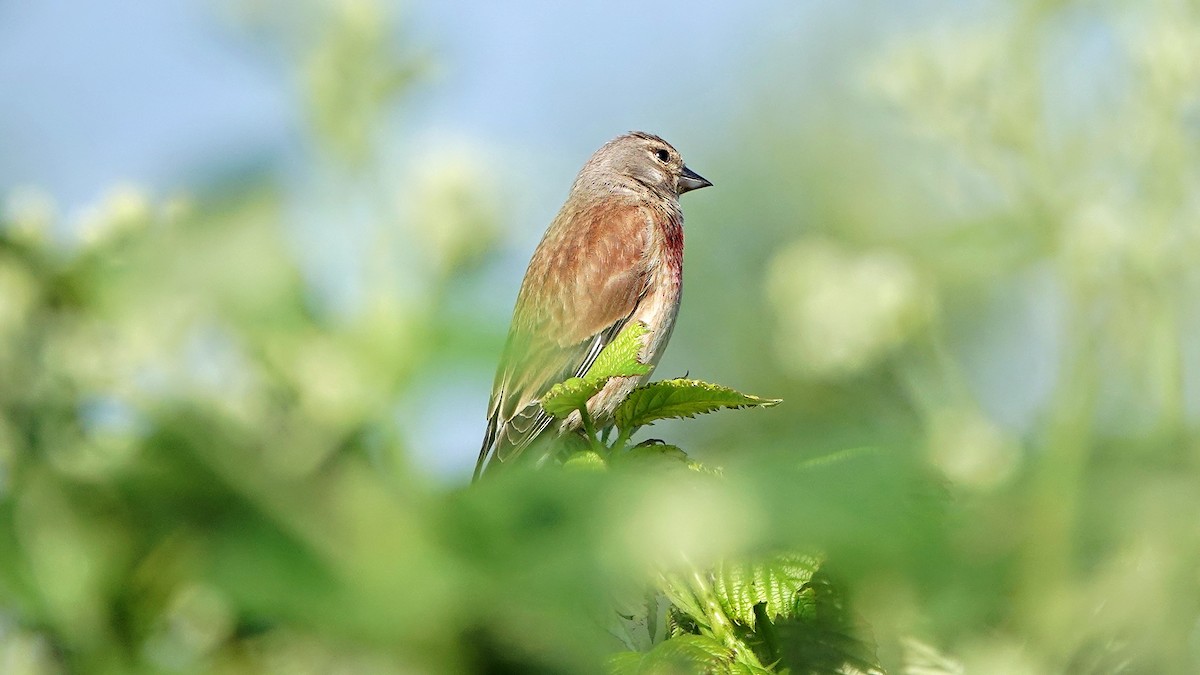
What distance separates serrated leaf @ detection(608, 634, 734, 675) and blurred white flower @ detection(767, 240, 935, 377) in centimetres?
140

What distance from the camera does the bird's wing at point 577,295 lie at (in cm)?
439

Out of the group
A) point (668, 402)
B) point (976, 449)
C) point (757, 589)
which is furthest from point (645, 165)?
point (757, 589)

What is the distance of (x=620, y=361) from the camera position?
169 cm

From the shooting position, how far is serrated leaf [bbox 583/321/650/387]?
5.17ft

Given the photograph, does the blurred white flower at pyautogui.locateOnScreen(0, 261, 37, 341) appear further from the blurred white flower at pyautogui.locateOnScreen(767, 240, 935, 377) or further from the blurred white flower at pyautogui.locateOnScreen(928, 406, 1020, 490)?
the blurred white flower at pyautogui.locateOnScreen(767, 240, 935, 377)

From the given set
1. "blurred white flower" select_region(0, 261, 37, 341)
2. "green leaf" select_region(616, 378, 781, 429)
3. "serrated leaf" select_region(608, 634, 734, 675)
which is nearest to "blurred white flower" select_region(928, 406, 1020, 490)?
"green leaf" select_region(616, 378, 781, 429)

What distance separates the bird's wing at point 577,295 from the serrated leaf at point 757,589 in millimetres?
2688

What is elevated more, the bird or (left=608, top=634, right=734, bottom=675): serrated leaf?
the bird

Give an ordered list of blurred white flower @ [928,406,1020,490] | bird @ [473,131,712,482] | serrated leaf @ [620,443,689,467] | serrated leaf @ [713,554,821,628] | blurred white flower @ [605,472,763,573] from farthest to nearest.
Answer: bird @ [473,131,712,482], blurred white flower @ [928,406,1020,490], serrated leaf @ [620,443,689,467], serrated leaf @ [713,554,821,628], blurred white flower @ [605,472,763,573]

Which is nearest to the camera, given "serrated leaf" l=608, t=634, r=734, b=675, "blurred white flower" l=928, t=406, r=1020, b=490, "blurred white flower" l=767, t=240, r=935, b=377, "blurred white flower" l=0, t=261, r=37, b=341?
"blurred white flower" l=0, t=261, r=37, b=341

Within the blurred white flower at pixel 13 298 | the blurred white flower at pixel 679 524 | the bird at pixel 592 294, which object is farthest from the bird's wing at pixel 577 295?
the blurred white flower at pixel 679 524

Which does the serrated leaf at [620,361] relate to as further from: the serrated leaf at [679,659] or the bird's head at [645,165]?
the bird's head at [645,165]

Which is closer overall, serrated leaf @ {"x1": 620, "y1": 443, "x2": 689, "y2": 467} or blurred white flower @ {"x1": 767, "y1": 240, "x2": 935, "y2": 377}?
serrated leaf @ {"x1": 620, "y1": 443, "x2": 689, "y2": 467}

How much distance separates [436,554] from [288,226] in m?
0.22
